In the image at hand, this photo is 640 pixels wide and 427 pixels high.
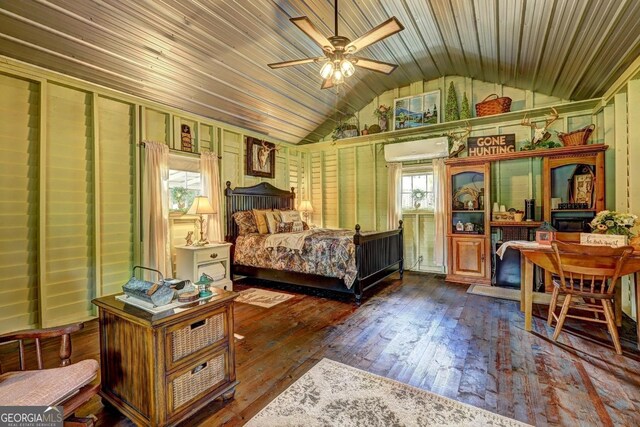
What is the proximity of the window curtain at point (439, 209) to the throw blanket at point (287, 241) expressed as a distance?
2587mm

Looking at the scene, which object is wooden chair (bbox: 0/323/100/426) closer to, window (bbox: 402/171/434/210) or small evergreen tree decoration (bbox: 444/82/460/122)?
window (bbox: 402/171/434/210)

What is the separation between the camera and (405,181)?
5.90 metres

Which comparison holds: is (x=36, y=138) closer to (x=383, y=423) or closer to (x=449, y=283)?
(x=383, y=423)

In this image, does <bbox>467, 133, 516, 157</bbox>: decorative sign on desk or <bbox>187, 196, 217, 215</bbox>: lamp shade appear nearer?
<bbox>187, 196, 217, 215</bbox>: lamp shade

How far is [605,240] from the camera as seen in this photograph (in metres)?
2.83

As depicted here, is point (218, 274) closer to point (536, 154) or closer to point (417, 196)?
point (417, 196)

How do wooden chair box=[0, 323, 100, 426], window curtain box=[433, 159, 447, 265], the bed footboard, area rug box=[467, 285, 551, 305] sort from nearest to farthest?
wooden chair box=[0, 323, 100, 426] → the bed footboard → area rug box=[467, 285, 551, 305] → window curtain box=[433, 159, 447, 265]

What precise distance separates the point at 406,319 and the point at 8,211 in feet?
14.2

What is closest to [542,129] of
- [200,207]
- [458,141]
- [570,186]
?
[570,186]

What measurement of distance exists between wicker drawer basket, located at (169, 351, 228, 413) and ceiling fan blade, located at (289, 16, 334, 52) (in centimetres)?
260

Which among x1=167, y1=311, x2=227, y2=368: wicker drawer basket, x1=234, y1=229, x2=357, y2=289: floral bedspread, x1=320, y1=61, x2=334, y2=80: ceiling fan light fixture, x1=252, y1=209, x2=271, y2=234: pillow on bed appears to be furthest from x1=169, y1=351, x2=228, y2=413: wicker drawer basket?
x1=252, y1=209, x2=271, y2=234: pillow on bed

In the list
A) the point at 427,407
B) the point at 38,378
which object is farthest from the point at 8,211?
the point at 427,407

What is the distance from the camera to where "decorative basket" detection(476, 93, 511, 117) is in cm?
466

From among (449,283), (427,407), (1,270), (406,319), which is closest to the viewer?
(427,407)
